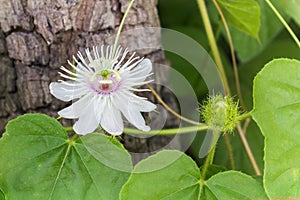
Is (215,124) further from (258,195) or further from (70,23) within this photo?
(70,23)

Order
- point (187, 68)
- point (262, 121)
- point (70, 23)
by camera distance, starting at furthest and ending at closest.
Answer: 1. point (187, 68)
2. point (70, 23)
3. point (262, 121)

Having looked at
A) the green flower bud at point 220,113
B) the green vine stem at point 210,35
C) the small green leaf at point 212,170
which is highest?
the green vine stem at point 210,35

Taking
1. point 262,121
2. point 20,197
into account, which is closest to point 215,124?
point 262,121

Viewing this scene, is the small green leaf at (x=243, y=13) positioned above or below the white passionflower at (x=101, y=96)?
above

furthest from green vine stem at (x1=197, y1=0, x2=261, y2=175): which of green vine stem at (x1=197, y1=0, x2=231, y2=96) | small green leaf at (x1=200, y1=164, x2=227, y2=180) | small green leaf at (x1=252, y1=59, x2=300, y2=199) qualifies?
small green leaf at (x1=252, y1=59, x2=300, y2=199)

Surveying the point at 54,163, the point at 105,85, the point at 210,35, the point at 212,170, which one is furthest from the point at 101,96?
the point at 210,35

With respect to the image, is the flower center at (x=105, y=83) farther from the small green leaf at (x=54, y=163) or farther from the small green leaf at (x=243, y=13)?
the small green leaf at (x=243, y=13)

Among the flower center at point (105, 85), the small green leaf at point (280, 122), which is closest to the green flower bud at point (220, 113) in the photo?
the small green leaf at point (280, 122)
